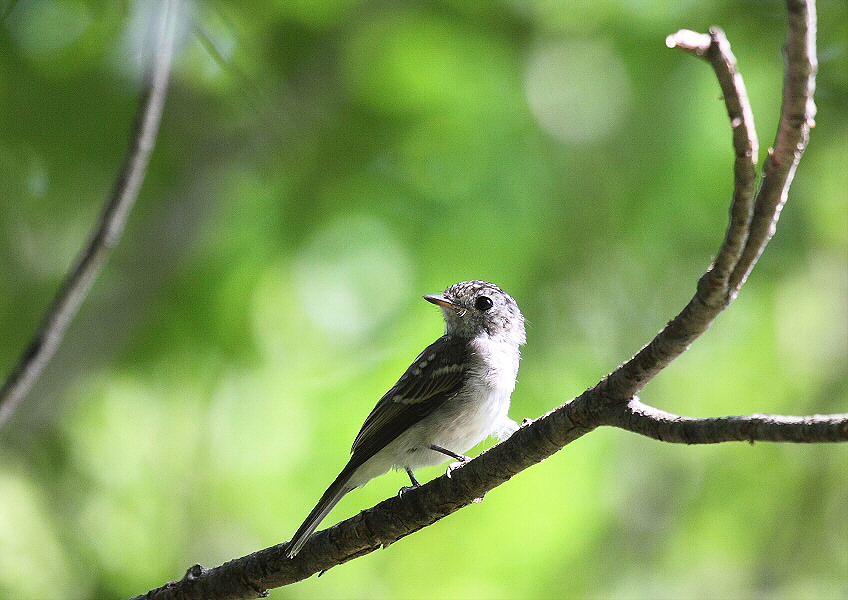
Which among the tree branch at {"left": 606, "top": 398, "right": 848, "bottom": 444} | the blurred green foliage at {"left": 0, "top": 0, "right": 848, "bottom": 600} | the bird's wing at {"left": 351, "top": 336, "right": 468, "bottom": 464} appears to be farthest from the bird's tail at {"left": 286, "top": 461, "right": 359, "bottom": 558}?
the blurred green foliage at {"left": 0, "top": 0, "right": 848, "bottom": 600}

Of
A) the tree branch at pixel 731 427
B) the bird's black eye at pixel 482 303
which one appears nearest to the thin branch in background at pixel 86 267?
the tree branch at pixel 731 427

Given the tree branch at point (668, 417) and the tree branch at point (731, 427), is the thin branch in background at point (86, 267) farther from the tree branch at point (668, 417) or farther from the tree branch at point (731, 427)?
the tree branch at point (731, 427)

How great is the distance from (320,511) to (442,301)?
1.70 metres

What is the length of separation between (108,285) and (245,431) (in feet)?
5.09

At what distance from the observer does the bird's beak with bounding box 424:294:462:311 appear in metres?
4.60

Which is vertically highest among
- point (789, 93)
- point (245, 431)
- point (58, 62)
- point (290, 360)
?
point (58, 62)

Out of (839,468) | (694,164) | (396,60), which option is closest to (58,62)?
(396,60)

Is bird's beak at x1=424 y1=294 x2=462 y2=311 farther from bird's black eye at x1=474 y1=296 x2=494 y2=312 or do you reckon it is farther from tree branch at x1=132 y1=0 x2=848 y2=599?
tree branch at x1=132 y1=0 x2=848 y2=599

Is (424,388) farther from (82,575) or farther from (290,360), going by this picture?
(82,575)

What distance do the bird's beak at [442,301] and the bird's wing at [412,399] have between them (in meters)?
0.30

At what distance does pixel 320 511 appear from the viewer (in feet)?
10.8

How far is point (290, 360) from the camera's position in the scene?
6461mm

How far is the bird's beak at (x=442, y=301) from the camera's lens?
4.60m

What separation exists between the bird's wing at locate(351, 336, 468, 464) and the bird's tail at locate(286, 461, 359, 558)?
0.42 feet
